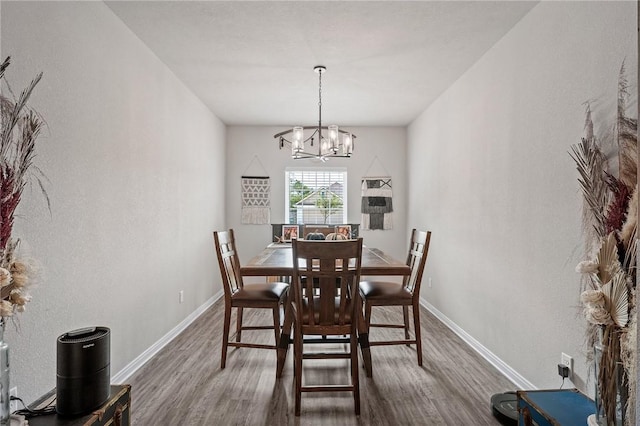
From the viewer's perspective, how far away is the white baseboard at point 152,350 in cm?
267

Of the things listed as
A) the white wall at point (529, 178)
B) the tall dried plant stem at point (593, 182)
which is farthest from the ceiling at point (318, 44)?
the tall dried plant stem at point (593, 182)

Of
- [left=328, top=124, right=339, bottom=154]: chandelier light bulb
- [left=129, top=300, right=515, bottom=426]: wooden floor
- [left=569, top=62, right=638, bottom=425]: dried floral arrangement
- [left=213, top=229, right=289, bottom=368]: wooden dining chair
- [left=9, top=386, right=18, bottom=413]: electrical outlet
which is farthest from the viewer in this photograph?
[left=328, top=124, right=339, bottom=154]: chandelier light bulb

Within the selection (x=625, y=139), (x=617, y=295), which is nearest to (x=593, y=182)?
(x=625, y=139)

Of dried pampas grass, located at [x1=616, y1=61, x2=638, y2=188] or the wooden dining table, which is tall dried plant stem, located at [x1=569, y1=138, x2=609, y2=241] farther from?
the wooden dining table

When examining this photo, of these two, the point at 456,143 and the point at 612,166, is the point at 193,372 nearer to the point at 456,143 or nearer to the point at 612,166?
the point at 612,166

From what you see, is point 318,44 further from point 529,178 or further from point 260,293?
point 260,293

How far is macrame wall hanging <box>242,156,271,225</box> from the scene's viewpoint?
5.90 meters

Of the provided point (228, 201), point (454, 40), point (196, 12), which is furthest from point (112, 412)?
point (228, 201)

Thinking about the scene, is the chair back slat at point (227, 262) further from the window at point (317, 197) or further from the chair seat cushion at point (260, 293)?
the window at point (317, 197)

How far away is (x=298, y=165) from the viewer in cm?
595

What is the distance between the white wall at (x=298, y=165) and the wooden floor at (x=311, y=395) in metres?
2.55

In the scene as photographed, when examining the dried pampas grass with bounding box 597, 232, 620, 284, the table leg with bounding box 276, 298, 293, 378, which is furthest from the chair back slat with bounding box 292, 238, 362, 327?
the dried pampas grass with bounding box 597, 232, 620, 284

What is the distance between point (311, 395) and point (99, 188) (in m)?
1.92

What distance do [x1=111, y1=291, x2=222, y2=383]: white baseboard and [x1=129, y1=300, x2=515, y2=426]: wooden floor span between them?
0.05 m
